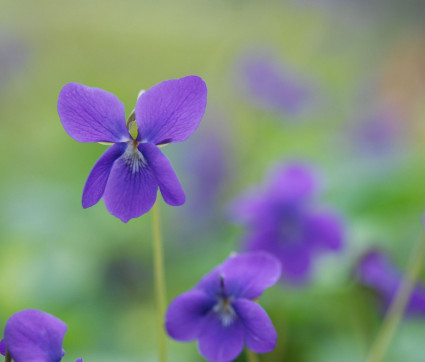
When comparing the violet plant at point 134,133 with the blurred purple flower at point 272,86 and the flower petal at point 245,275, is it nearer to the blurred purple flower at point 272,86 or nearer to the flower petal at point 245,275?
the flower petal at point 245,275

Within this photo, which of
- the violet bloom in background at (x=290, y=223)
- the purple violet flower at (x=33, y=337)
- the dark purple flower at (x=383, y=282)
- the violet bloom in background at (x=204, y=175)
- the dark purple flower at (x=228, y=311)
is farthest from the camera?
the violet bloom in background at (x=204, y=175)

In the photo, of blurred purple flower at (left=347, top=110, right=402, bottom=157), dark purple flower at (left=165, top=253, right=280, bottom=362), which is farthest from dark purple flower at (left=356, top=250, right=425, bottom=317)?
blurred purple flower at (left=347, top=110, right=402, bottom=157)

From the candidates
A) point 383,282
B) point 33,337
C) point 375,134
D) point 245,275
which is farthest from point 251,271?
point 375,134

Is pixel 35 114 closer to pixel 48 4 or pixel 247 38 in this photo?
pixel 247 38

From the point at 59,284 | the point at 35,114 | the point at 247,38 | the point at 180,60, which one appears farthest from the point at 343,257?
the point at 180,60

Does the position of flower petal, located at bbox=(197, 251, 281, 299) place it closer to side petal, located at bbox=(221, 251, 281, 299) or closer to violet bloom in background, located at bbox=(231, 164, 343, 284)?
side petal, located at bbox=(221, 251, 281, 299)

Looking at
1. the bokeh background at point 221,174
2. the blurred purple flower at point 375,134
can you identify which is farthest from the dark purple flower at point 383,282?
the blurred purple flower at point 375,134

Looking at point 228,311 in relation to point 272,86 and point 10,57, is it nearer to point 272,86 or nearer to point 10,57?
point 272,86

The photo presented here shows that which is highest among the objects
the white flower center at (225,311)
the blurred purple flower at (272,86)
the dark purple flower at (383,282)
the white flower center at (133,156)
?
the blurred purple flower at (272,86)
